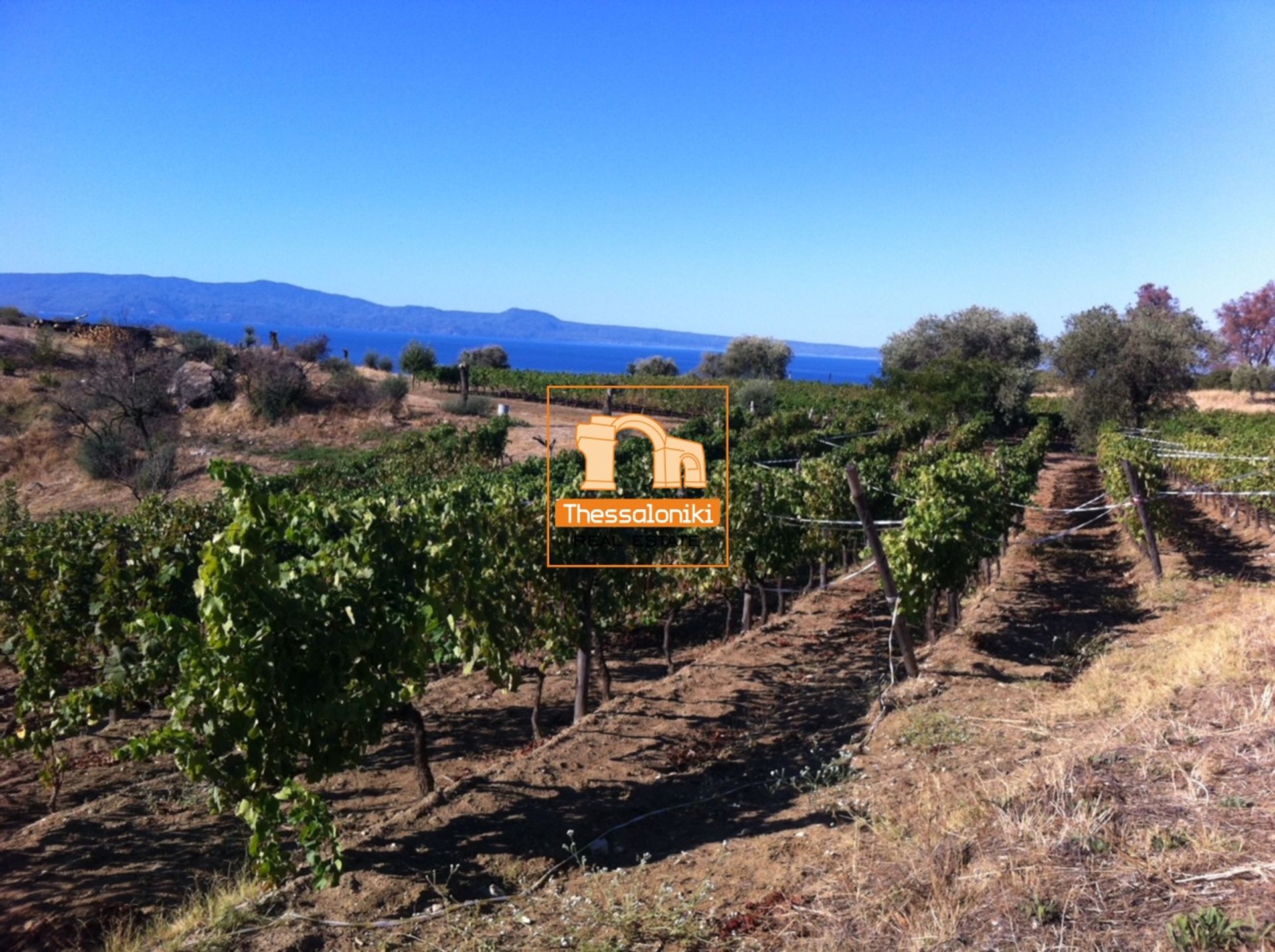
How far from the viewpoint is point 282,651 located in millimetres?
4836

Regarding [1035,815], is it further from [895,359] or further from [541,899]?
[895,359]

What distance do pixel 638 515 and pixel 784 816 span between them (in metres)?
3.97

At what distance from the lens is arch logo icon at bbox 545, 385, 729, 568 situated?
315 inches

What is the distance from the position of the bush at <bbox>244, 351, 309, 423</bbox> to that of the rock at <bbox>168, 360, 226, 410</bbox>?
1.79m

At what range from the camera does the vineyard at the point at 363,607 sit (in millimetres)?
4602

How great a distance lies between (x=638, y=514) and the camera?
8781 millimetres

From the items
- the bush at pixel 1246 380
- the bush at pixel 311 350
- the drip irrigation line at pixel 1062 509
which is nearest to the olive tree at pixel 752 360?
the bush at pixel 1246 380

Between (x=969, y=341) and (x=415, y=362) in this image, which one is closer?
(x=415, y=362)

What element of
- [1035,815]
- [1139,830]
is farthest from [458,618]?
[1139,830]

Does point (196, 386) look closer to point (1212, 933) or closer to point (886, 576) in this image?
point (886, 576)

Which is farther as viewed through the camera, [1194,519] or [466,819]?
[1194,519]

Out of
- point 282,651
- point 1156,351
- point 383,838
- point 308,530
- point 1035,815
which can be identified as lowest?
point 383,838

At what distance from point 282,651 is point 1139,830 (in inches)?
183

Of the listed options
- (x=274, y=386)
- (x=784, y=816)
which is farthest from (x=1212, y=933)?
(x=274, y=386)
